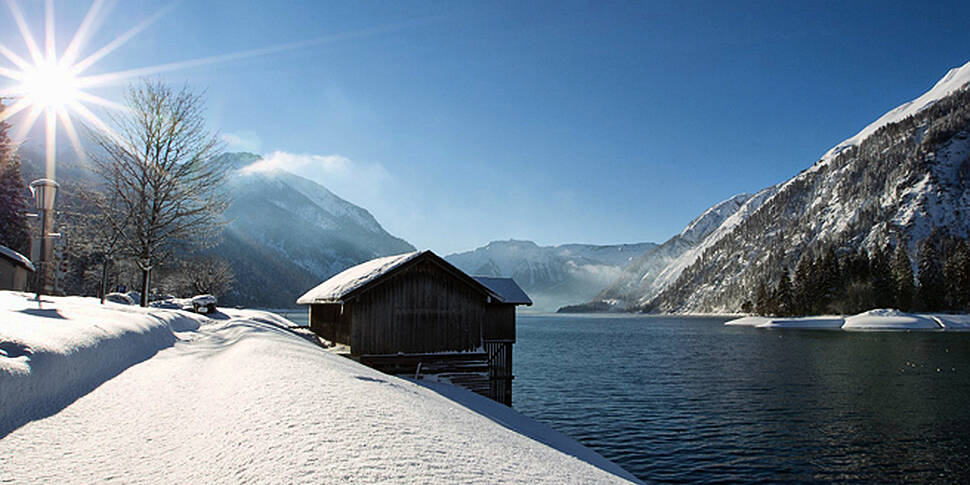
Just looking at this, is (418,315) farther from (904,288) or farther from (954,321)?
(904,288)

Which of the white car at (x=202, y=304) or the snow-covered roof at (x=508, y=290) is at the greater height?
the snow-covered roof at (x=508, y=290)

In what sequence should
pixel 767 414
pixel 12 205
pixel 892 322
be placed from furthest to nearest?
pixel 892 322, pixel 12 205, pixel 767 414

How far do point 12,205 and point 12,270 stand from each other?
18209 mm

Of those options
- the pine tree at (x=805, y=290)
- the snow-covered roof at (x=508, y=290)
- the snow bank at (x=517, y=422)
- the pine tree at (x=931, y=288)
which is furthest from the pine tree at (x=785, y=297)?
the snow bank at (x=517, y=422)

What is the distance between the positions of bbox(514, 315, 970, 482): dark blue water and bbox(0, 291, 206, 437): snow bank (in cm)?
1564

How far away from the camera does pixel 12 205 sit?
153ft

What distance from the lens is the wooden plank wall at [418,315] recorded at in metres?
23.2

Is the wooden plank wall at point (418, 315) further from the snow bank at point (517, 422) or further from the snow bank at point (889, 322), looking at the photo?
the snow bank at point (889, 322)

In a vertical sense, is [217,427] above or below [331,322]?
below

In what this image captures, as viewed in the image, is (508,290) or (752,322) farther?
(752,322)

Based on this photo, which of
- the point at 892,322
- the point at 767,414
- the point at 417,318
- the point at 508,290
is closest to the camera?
the point at 417,318

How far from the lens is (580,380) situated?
38219 mm

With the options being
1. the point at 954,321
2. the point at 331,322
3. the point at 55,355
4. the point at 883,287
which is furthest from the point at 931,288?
the point at 55,355

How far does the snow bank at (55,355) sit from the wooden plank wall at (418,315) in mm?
10316
